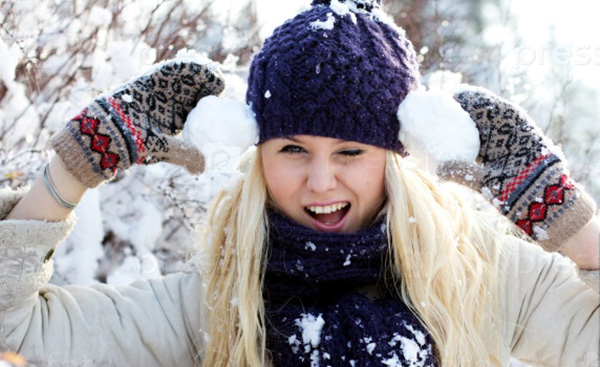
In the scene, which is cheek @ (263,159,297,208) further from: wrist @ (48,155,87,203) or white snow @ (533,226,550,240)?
white snow @ (533,226,550,240)

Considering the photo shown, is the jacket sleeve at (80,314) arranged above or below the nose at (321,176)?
below

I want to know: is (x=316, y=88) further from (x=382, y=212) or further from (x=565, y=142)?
(x=565, y=142)

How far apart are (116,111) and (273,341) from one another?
89cm

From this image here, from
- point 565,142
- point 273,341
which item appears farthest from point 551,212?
point 565,142

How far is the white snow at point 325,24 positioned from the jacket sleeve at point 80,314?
992 millimetres

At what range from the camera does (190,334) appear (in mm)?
2162

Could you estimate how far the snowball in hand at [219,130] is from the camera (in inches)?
75.9

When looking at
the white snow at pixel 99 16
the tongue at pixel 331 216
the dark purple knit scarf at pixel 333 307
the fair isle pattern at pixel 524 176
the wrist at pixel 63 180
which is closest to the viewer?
the fair isle pattern at pixel 524 176

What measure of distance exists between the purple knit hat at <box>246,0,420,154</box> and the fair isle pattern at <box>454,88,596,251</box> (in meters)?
0.24

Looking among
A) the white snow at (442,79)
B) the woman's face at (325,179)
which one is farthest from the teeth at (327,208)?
the white snow at (442,79)

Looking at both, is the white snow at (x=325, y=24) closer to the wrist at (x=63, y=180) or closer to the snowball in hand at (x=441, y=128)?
the snowball in hand at (x=441, y=128)

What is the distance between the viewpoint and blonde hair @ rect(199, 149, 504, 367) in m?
1.97

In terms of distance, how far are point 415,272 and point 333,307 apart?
29cm

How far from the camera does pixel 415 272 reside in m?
2.02
